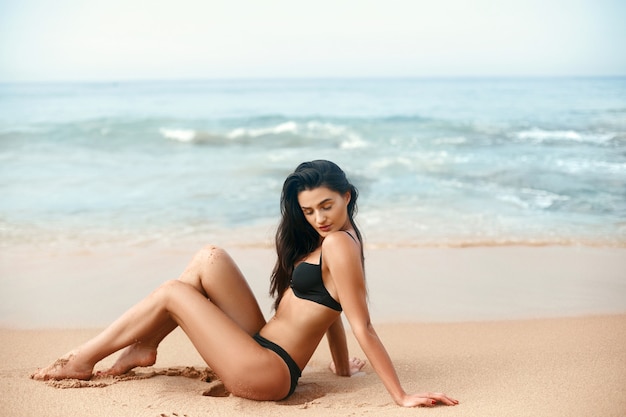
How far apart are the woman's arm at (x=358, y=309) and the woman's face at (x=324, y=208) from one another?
178mm

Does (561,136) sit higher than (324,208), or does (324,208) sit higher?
(324,208)

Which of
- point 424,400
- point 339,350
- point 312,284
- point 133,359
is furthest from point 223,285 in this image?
point 424,400

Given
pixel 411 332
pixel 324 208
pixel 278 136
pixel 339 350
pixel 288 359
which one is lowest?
pixel 411 332

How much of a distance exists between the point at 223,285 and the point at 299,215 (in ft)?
1.69

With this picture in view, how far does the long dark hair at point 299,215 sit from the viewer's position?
10.7 ft

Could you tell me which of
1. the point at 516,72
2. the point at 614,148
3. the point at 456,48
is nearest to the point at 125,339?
the point at 614,148

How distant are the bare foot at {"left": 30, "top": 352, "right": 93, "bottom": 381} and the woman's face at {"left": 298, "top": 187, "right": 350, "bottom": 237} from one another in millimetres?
1329

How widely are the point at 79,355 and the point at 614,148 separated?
14142mm

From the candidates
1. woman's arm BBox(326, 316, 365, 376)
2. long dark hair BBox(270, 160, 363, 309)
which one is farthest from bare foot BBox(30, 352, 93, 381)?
woman's arm BBox(326, 316, 365, 376)

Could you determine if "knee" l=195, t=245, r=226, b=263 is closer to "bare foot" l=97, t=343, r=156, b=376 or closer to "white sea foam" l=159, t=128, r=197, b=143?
"bare foot" l=97, t=343, r=156, b=376

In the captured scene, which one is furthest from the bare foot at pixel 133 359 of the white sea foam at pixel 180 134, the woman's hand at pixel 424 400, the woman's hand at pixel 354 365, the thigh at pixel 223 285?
the white sea foam at pixel 180 134

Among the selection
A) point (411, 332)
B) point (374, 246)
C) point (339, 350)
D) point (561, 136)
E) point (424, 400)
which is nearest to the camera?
point (424, 400)

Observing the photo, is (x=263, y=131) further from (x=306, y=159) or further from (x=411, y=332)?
(x=411, y=332)

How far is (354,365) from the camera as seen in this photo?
3832mm
